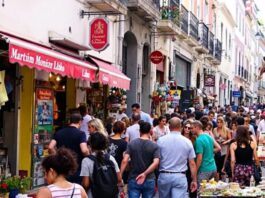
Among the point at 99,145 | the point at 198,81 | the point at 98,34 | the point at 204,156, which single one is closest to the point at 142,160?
the point at 99,145

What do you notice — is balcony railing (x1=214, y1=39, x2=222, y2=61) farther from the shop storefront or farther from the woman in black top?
the woman in black top

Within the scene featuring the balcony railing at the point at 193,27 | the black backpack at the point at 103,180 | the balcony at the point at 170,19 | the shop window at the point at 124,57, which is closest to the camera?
the black backpack at the point at 103,180

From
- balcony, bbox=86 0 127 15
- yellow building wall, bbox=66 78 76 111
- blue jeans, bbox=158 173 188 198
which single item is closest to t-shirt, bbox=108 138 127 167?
blue jeans, bbox=158 173 188 198

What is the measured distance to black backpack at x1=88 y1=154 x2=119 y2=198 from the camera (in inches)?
268

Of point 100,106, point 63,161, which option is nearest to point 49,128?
point 100,106

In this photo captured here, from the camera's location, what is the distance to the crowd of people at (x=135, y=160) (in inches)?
197

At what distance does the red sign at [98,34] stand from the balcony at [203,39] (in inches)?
604

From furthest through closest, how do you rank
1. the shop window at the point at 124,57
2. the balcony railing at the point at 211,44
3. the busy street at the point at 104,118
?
1. the balcony railing at the point at 211,44
2. the shop window at the point at 124,57
3. the busy street at the point at 104,118

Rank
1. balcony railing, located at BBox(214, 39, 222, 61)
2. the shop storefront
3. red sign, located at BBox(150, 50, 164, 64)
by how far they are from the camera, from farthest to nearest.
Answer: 1. balcony railing, located at BBox(214, 39, 222, 61)
2. red sign, located at BBox(150, 50, 164, 64)
3. the shop storefront

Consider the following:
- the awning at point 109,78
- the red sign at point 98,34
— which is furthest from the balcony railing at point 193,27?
the red sign at point 98,34

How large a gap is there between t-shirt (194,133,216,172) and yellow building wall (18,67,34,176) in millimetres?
3612

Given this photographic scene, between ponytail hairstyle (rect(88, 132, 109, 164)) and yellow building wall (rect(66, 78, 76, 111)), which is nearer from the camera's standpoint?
ponytail hairstyle (rect(88, 132, 109, 164))

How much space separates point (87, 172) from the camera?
6.82 meters

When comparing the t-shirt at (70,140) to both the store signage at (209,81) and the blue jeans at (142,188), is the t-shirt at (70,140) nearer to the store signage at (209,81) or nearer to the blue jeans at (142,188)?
the blue jeans at (142,188)
